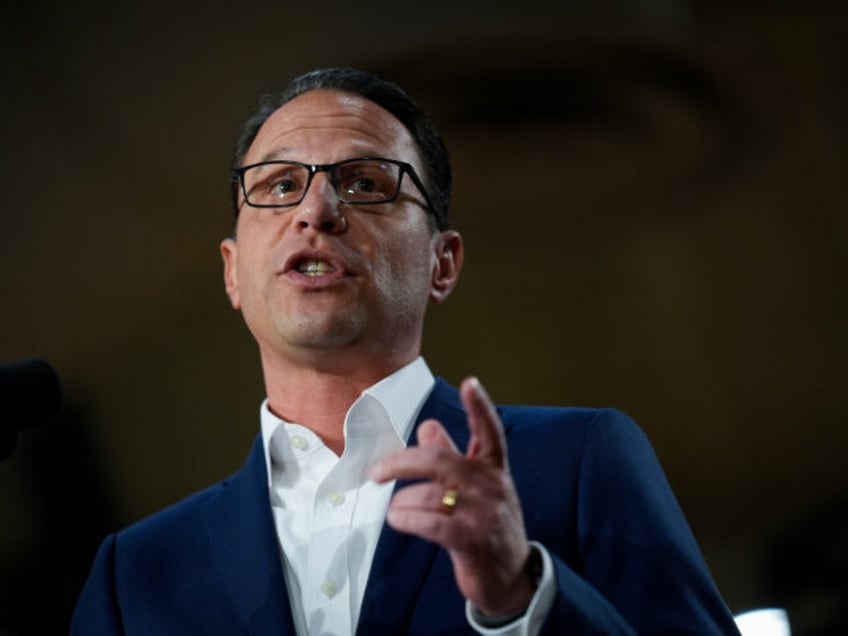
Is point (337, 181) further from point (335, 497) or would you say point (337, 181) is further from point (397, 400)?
point (335, 497)

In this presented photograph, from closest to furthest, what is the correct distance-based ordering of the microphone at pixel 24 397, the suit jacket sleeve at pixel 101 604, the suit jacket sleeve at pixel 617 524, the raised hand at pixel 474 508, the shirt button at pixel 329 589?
the raised hand at pixel 474 508 → the microphone at pixel 24 397 → the suit jacket sleeve at pixel 617 524 → the shirt button at pixel 329 589 → the suit jacket sleeve at pixel 101 604

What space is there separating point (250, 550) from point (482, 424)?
550mm

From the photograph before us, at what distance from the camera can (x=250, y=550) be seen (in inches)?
57.7

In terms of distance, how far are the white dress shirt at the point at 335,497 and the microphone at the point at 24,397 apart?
0.43 m

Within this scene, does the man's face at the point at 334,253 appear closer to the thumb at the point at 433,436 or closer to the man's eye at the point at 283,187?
the man's eye at the point at 283,187

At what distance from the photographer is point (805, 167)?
438 cm

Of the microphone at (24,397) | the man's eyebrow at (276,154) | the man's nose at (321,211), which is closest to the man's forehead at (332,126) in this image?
the man's eyebrow at (276,154)

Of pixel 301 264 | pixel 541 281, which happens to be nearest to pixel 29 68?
pixel 541 281

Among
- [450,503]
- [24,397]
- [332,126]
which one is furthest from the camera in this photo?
→ [332,126]

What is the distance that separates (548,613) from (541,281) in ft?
11.5

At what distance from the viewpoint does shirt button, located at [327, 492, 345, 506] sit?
4.90 ft

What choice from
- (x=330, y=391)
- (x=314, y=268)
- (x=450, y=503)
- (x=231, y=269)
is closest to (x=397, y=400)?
(x=330, y=391)

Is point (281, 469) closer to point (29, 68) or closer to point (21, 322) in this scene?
point (21, 322)

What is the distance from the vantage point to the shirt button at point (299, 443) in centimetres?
160
